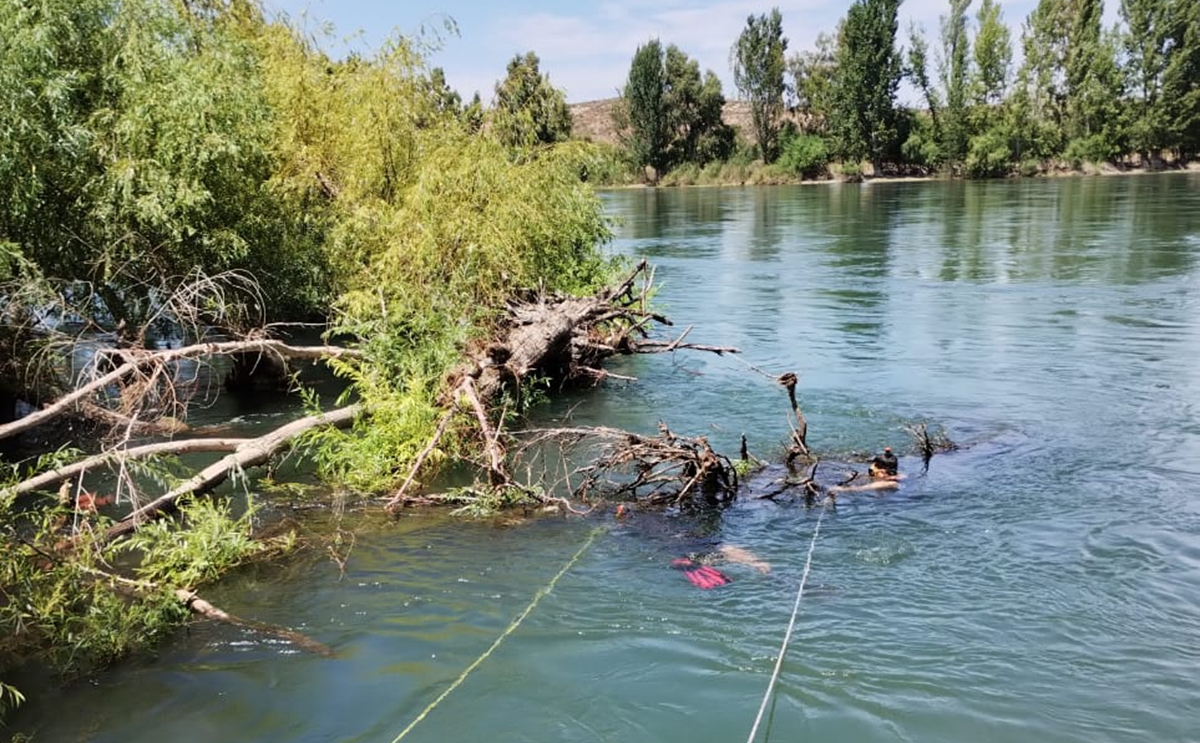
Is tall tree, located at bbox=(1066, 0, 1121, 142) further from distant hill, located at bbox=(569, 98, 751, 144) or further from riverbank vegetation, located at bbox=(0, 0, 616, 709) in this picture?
riverbank vegetation, located at bbox=(0, 0, 616, 709)

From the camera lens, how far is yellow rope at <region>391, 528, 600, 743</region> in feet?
19.5

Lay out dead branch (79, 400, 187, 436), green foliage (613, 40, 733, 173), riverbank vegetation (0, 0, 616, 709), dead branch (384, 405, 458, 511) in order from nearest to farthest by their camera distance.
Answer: riverbank vegetation (0, 0, 616, 709) → dead branch (384, 405, 458, 511) → dead branch (79, 400, 187, 436) → green foliage (613, 40, 733, 173)

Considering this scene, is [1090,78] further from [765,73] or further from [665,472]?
[665,472]

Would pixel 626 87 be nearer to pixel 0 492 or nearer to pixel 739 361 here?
pixel 739 361

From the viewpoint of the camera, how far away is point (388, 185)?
15.2 metres

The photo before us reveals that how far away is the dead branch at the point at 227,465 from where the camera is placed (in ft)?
25.4

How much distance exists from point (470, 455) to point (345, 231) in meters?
5.59

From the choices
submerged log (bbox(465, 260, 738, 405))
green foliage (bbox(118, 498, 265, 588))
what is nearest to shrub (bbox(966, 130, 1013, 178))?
submerged log (bbox(465, 260, 738, 405))

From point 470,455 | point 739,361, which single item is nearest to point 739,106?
point 739,361

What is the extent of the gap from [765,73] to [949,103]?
18.4m

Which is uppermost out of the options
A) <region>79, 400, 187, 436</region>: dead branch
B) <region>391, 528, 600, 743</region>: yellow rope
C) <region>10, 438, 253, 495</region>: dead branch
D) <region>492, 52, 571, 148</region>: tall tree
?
<region>492, 52, 571, 148</region>: tall tree

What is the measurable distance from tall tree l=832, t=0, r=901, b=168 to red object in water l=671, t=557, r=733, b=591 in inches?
3030

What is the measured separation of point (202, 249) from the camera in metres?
12.6

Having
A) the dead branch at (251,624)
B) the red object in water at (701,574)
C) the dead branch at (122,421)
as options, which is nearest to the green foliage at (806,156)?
the dead branch at (122,421)
